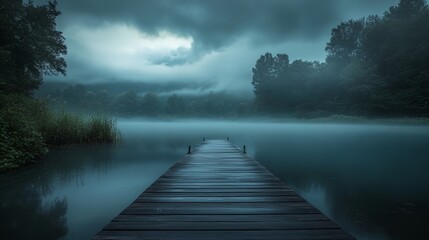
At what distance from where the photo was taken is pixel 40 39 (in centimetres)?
2228

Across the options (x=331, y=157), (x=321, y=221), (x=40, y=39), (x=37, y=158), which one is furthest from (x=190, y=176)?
(x=40, y=39)

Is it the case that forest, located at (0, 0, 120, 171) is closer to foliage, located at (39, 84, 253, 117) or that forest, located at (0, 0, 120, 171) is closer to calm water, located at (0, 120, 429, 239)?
calm water, located at (0, 120, 429, 239)

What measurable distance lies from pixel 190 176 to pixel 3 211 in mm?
4875

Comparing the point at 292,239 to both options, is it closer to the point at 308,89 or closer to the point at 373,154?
the point at 373,154

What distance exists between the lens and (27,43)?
21.7 metres

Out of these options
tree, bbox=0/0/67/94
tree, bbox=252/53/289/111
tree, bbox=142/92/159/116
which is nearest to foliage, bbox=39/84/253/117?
tree, bbox=142/92/159/116

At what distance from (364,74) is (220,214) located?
6115cm

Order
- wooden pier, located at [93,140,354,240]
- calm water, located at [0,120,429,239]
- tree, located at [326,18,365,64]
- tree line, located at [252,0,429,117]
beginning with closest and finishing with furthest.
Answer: wooden pier, located at [93,140,354,240] < calm water, located at [0,120,429,239] < tree line, located at [252,0,429,117] < tree, located at [326,18,365,64]

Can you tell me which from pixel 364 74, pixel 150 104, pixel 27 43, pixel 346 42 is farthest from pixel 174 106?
pixel 27 43

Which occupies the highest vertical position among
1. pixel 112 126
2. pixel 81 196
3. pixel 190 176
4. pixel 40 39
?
pixel 40 39

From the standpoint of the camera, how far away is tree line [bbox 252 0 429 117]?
49031 millimetres

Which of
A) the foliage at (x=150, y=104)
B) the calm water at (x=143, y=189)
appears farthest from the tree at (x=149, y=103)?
the calm water at (x=143, y=189)

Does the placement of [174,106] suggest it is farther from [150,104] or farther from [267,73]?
[267,73]

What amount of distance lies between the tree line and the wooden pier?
50.1 meters
